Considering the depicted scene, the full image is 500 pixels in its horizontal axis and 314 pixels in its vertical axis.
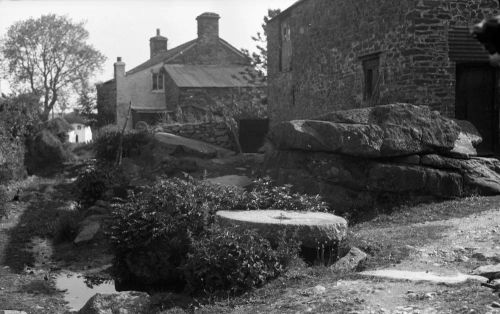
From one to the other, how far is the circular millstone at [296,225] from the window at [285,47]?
13.5 meters

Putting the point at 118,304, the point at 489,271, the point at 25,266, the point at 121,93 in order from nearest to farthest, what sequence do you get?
the point at 489,271 < the point at 118,304 < the point at 25,266 < the point at 121,93

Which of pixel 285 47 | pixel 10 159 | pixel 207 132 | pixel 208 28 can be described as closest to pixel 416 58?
pixel 285 47

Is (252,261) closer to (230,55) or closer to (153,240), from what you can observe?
(153,240)

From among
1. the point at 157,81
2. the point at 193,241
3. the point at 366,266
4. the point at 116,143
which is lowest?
the point at 366,266

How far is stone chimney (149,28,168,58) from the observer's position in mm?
43188

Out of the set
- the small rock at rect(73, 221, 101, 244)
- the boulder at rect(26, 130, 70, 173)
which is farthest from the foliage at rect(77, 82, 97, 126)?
the small rock at rect(73, 221, 101, 244)

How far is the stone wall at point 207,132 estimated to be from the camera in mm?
21094

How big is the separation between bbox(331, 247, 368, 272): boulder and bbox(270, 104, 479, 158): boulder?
3.57 meters

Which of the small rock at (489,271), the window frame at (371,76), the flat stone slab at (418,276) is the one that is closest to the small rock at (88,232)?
the flat stone slab at (418,276)

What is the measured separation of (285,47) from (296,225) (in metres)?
14.7

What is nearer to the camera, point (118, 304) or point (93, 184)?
point (118, 304)

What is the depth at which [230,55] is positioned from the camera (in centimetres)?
3569

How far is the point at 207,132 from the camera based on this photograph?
21.2m

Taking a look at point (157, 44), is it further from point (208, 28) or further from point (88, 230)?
point (88, 230)
